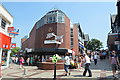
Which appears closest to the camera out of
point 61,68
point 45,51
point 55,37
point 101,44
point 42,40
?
point 61,68

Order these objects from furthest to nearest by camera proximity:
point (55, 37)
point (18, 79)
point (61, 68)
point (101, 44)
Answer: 1. point (101, 44)
2. point (55, 37)
3. point (61, 68)
4. point (18, 79)

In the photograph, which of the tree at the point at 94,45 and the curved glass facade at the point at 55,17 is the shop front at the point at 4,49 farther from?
the tree at the point at 94,45

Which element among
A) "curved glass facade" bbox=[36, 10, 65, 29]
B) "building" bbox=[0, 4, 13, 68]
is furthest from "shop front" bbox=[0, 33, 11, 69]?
"curved glass facade" bbox=[36, 10, 65, 29]

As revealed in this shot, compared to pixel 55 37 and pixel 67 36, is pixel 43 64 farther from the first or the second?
pixel 67 36

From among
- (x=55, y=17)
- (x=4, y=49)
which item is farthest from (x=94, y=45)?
(x=4, y=49)

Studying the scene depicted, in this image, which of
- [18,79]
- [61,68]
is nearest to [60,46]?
[61,68]

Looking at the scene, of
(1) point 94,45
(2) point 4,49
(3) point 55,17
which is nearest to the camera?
(2) point 4,49

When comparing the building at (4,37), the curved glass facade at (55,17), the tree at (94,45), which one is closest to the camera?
the building at (4,37)

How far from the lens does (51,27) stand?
28656 millimetres

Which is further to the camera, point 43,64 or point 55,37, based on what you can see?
point 55,37

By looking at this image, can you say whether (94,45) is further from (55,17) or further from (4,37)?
(4,37)

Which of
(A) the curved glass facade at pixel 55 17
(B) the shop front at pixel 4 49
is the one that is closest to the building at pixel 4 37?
(B) the shop front at pixel 4 49

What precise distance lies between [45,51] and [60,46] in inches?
172

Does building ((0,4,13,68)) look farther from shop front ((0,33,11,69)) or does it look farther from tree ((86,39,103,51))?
tree ((86,39,103,51))
